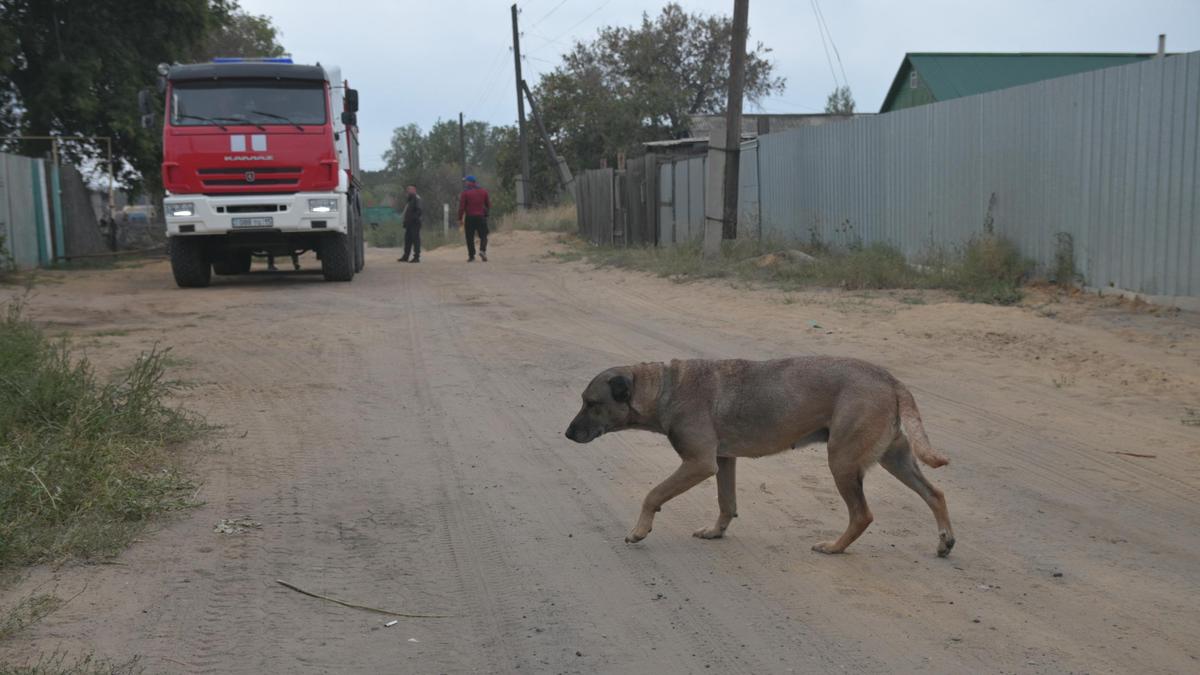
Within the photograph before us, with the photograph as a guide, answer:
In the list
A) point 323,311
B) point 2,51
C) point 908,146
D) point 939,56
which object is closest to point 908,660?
point 323,311

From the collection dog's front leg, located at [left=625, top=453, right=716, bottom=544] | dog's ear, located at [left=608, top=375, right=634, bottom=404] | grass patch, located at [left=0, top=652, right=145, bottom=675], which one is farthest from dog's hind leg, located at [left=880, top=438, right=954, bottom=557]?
grass patch, located at [left=0, top=652, right=145, bottom=675]

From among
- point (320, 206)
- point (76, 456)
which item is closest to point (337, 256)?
point (320, 206)

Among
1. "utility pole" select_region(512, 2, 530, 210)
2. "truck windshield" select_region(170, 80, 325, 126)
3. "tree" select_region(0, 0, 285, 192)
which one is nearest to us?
"truck windshield" select_region(170, 80, 325, 126)

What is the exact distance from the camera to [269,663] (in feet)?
13.6

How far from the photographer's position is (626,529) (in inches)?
230

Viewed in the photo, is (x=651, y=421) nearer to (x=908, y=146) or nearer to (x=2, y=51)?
(x=908, y=146)

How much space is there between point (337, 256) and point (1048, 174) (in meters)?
11.1

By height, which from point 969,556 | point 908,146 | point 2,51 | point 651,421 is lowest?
point 969,556

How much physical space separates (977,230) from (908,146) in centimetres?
239

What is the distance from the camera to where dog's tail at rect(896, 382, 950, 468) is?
4945 millimetres

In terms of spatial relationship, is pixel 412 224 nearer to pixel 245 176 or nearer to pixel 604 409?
pixel 245 176

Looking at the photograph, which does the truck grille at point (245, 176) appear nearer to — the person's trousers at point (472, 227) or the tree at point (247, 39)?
the person's trousers at point (472, 227)

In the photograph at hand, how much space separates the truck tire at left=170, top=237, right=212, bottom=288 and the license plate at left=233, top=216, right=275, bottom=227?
151 centimetres

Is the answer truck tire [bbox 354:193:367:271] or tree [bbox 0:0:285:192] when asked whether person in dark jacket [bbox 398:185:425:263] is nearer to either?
truck tire [bbox 354:193:367:271]
